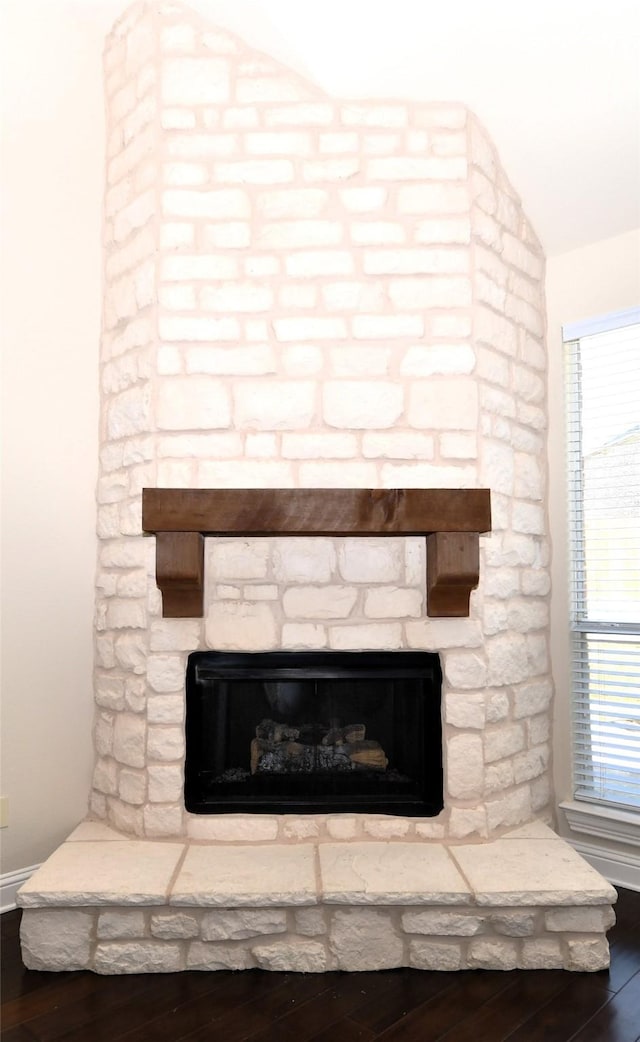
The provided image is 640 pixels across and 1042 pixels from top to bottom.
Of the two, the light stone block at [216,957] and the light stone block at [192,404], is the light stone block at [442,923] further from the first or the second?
the light stone block at [192,404]

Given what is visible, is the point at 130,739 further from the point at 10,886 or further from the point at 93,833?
the point at 10,886

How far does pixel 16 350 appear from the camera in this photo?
2619mm

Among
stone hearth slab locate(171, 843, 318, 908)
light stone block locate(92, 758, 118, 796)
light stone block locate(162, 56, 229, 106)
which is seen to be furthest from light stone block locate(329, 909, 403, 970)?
light stone block locate(162, 56, 229, 106)

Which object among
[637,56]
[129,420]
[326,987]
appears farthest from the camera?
[129,420]

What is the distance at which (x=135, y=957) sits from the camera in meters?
2.04

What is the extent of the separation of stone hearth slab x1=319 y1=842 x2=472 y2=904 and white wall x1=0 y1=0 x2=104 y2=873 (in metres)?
1.13

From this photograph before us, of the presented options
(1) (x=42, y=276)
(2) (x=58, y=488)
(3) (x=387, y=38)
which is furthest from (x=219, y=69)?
(2) (x=58, y=488)

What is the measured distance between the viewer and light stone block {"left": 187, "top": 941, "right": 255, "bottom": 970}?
6.74 feet

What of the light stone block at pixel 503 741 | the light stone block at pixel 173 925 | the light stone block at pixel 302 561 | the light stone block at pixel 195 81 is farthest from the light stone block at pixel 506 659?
the light stone block at pixel 195 81

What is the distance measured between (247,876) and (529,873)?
894 mm

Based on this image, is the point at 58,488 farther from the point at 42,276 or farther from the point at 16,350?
the point at 42,276

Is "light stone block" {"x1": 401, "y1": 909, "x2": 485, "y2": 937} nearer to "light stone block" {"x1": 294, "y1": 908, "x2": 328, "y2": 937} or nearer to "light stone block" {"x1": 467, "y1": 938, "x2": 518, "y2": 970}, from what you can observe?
"light stone block" {"x1": 467, "y1": 938, "x2": 518, "y2": 970}

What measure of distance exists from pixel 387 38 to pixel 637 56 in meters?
0.87

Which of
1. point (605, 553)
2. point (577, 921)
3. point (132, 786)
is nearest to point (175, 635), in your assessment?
point (132, 786)
